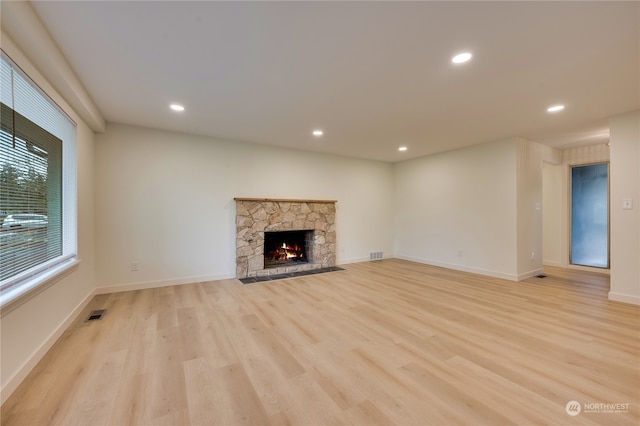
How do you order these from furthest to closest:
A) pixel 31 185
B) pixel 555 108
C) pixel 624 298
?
pixel 624 298, pixel 555 108, pixel 31 185

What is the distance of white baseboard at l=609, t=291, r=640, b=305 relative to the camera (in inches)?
133

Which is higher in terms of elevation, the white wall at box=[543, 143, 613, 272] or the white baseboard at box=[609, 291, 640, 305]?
the white wall at box=[543, 143, 613, 272]

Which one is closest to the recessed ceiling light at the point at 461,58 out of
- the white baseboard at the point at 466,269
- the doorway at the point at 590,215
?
the white baseboard at the point at 466,269

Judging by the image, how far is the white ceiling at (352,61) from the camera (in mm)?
1776

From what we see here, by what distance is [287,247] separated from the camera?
5797 mm

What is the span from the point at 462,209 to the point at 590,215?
8.64 feet

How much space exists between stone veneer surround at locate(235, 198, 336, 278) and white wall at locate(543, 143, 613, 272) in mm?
4787

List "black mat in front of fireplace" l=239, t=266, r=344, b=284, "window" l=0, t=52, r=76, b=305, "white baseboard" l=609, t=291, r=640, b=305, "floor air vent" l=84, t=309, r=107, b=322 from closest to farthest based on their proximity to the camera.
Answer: "window" l=0, t=52, r=76, b=305
"floor air vent" l=84, t=309, r=107, b=322
"white baseboard" l=609, t=291, r=640, b=305
"black mat in front of fireplace" l=239, t=266, r=344, b=284

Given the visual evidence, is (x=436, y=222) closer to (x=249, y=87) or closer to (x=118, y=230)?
(x=249, y=87)

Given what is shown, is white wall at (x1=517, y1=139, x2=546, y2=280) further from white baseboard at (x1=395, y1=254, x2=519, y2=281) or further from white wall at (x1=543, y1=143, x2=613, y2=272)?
white wall at (x1=543, y1=143, x2=613, y2=272)

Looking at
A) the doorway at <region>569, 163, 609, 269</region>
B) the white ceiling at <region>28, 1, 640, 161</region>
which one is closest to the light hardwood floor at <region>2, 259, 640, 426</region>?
Result: the white ceiling at <region>28, 1, 640, 161</region>

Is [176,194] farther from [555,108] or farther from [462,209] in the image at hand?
[555,108]

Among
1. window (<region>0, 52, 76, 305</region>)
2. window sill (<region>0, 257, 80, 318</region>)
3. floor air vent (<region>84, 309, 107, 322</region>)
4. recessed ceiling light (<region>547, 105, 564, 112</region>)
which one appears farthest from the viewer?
recessed ceiling light (<region>547, 105, 564, 112</region>)

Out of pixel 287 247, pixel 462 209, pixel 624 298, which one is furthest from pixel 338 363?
pixel 462 209
